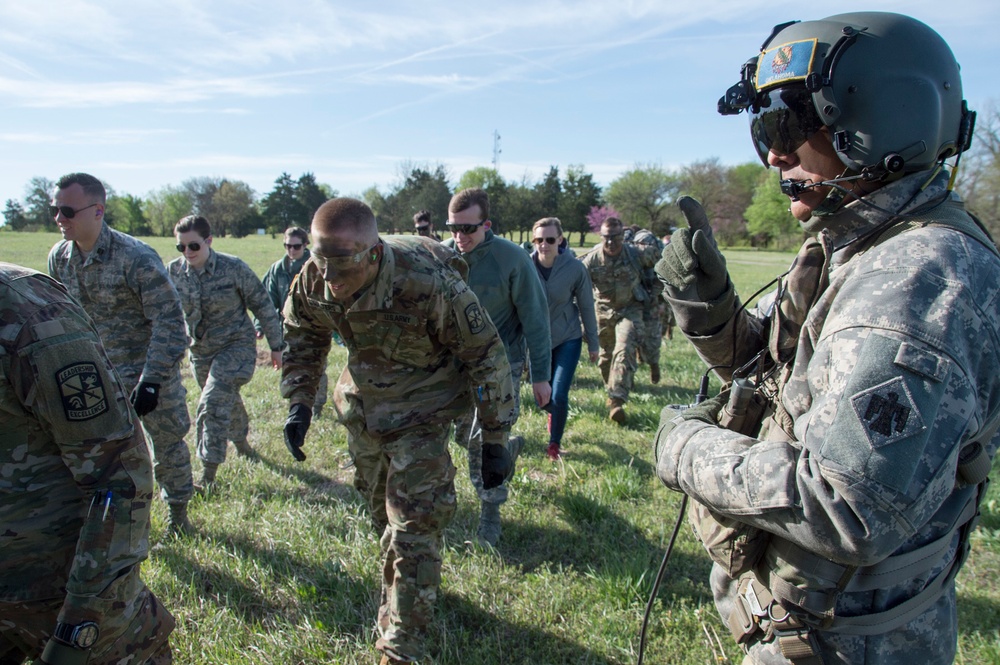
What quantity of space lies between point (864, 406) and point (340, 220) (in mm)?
2356

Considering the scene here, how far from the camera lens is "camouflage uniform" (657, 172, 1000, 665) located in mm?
1193

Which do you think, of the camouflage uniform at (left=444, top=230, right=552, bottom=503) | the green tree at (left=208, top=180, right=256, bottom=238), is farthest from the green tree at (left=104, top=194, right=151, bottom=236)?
the camouflage uniform at (left=444, top=230, right=552, bottom=503)

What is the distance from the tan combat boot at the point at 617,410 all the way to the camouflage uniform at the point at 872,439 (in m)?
5.15

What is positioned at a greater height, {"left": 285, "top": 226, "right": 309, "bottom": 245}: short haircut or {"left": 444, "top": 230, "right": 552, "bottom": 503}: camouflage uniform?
{"left": 285, "top": 226, "right": 309, "bottom": 245}: short haircut

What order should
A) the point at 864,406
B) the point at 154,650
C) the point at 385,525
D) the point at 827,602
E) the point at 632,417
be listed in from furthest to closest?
the point at 632,417 → the point at 385,525 → the point at 154,650 → the point at 827,602 → the point at 864,406

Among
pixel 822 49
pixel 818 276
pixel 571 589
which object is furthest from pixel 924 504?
pixel 571 589

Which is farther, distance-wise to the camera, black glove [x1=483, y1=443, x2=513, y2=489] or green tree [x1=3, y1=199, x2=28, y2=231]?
A: green tree [x1=3, y1=199, x2=28, y2=231]

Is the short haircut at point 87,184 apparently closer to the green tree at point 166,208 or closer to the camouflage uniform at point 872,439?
the camouflage uniform at point 872,439

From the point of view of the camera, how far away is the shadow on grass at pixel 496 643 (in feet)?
10.2

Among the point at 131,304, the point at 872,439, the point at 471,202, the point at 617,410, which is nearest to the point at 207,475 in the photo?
the point at 131,304

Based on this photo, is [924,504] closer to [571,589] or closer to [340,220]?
[340,220]

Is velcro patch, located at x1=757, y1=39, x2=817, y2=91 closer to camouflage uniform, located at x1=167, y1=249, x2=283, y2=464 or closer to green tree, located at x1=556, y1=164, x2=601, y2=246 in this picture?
camouflage uniform, located at x1=167, y1=249, x2=283, y2=464

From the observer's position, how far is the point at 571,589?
3660 mm

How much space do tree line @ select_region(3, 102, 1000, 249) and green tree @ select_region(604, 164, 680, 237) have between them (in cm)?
10
